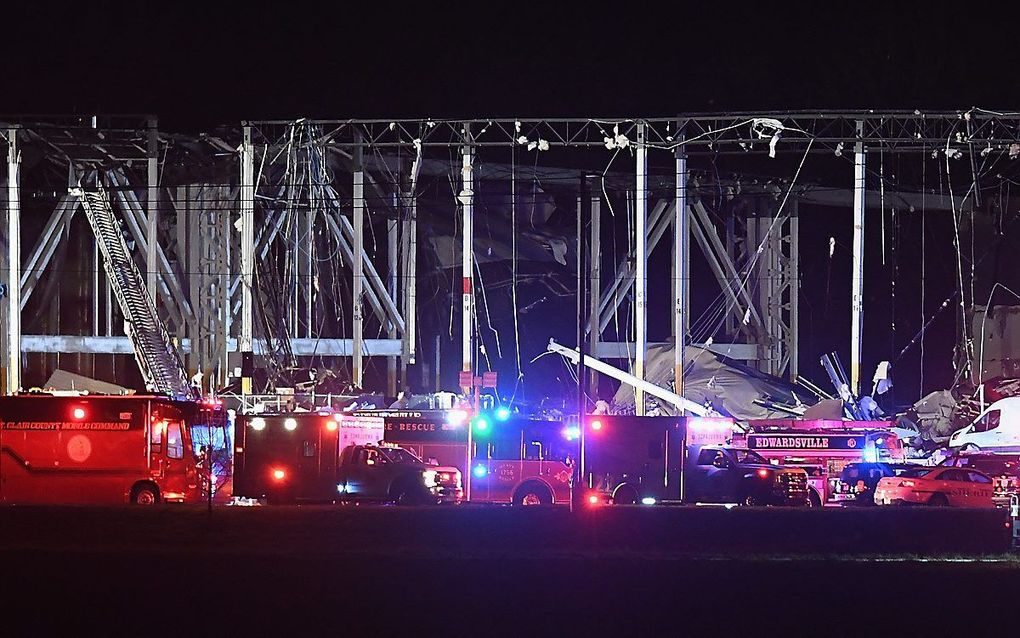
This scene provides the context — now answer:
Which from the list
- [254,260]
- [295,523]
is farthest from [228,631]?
[254,260]

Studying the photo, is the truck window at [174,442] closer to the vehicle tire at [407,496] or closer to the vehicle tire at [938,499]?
the vehicle tire at [407,496]

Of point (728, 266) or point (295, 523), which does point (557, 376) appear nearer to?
point (728, 266)

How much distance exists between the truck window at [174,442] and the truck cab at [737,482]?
12.5 meters

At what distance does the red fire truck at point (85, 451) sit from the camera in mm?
34500

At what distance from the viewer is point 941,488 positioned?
33.7 m

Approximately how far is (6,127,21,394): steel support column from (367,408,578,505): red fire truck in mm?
16706

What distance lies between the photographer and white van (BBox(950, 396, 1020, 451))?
43781mm

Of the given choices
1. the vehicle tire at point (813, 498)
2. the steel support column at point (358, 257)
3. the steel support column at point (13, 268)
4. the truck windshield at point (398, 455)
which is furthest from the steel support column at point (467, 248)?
the vehicle tire at point (813, 498)

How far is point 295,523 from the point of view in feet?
80.2

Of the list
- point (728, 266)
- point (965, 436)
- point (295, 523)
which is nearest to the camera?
point (295, 523)

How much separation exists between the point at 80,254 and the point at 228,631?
40.1 metres

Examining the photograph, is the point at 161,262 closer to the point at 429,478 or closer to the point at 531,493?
the point at 429,478

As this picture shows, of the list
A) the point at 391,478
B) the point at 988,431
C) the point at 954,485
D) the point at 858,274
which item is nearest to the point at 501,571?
the point at 391,478

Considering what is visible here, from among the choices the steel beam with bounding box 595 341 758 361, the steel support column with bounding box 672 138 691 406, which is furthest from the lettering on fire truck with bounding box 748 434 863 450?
the steel beam with bounding box 595 341 758 361
